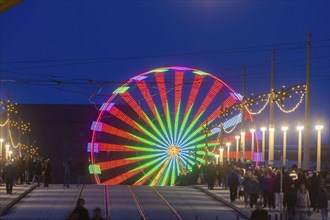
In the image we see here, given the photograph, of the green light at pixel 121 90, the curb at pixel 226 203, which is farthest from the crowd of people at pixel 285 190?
the green light at pixel 121 90

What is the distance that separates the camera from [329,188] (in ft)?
140

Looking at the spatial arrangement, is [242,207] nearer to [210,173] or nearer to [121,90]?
[210,173]

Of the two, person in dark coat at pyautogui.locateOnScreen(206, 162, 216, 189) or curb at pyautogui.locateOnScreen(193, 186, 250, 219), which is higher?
person in dark coat at pyautogui.locateOnScreen(206, 162, 216, 189)

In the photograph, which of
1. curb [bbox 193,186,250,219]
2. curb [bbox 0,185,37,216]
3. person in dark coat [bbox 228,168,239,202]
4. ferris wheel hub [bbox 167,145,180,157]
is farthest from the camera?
ferris wheel hub [bbox 167,145,180,157]

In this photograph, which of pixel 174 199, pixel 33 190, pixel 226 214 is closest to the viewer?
pixel 226 214

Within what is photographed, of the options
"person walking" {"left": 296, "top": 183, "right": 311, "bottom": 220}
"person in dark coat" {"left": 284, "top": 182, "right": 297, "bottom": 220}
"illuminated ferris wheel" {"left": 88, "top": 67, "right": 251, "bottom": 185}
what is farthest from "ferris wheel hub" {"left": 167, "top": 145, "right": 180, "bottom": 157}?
"person walking" {"left": 296, "top": 183, "right": 311, "bottom": 220}

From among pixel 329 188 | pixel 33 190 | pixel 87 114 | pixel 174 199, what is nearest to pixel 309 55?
pixel 329 188

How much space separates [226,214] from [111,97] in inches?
975

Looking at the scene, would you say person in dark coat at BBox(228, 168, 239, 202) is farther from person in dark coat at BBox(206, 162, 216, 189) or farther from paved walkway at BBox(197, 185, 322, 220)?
person in dark coat at BBox(206, 162, 216, 189)

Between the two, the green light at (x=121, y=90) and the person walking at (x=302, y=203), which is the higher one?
the green light at (x=121, y=90)

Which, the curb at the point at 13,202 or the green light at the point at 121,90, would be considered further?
the green light at the point at 121,90

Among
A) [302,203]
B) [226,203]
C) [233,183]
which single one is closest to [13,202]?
[226,203]

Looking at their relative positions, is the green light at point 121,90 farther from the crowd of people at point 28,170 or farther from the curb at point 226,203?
the curb at point 226,203

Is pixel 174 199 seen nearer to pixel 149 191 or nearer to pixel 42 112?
pixel 149 191
